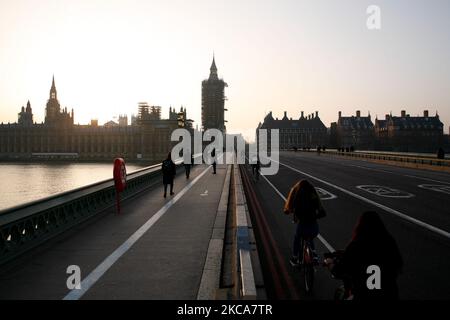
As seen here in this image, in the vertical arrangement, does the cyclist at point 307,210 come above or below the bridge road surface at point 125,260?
above

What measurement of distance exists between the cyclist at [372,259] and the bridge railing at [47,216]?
243 inches

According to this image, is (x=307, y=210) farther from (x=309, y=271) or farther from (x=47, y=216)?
(x=47, y=216)

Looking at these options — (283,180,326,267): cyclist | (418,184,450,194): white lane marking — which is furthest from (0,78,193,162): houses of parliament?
(283,180,326,267): cyclist

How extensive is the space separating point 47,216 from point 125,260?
290cm

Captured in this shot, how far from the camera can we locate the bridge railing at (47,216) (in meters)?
8.16

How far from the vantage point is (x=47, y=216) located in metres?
10.1

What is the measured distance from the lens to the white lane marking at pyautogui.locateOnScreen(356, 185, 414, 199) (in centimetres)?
A: 1955

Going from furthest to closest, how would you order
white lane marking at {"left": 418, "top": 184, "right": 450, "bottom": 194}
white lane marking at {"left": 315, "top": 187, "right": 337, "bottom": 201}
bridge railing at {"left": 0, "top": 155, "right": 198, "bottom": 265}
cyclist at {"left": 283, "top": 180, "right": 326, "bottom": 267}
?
1. white lane marking at {"left": 418, "top": 184, "right": 450, "bottom": 194}
2. white lane marking at {"left": 315, "top": 187, "right": 337, "bottom": 201}
3. bridge railing at {"left": 0, "top": 155, "right": 198, "bottom": 265}
4. cyclist at {"left": 283, "top": 180, "right": 326, "bottom": 267}

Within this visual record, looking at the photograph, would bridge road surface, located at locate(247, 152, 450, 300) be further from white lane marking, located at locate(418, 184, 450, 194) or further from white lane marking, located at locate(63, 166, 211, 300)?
white lane marking, located at locate(63, 166, 211, 300)

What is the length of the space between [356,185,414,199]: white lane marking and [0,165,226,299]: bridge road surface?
982 centimetres

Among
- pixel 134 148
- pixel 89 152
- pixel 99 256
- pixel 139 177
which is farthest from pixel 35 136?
pixel 99 256

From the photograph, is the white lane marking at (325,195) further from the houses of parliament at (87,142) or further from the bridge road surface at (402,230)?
the houses of parliament at (87,142)

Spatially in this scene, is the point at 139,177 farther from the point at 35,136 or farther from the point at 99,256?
the point at 35,136

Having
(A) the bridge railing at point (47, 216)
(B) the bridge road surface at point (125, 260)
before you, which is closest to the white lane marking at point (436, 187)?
(B) the bridge road surface at point (125, 260)
